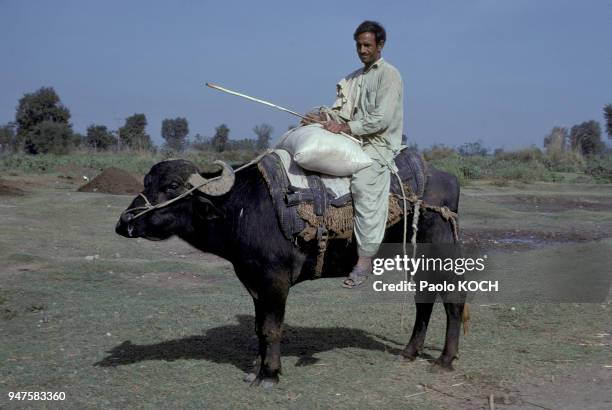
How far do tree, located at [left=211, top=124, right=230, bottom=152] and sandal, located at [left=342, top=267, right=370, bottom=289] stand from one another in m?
43.5

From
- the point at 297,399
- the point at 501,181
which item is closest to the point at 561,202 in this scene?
the point at 501,181

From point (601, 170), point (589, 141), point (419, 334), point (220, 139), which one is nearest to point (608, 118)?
point (589, 141)

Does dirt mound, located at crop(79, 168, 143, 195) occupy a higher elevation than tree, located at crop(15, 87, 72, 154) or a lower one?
lower

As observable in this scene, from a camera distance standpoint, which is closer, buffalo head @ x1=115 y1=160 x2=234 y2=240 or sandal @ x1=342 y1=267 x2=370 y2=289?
buffalo head @ x1=115 y1=160 x2=234 y2=240

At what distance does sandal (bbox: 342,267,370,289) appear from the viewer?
5.37m

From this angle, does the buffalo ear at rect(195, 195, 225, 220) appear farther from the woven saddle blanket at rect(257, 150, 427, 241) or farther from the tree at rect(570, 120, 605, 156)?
the tree at rect(570, 120, 605, 156)

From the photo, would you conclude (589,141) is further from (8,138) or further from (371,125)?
(371,125)

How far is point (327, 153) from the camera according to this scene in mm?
5199

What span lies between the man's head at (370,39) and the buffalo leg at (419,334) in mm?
2154

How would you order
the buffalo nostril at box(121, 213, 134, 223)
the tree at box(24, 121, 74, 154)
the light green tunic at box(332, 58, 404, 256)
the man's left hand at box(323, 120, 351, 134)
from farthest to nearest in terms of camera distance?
the tree at box(24, 121, 74, 154) < the man's left hand at box(323, 120, 351, 134) < the light green tunic at box(332, 58, 404, 256) < the buffalo nostril at box(121, 213, 134, 223)

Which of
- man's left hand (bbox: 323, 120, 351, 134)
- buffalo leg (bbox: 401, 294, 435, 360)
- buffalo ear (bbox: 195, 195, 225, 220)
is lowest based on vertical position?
buffalo leg (bbox: 401, 294, 435, 360)

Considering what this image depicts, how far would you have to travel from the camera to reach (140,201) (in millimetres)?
5180

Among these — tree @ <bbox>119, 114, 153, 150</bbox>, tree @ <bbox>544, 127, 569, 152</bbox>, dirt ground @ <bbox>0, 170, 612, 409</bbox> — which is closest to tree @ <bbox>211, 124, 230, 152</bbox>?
tree @ <bbox>119, 114, 153, 150</bbox>

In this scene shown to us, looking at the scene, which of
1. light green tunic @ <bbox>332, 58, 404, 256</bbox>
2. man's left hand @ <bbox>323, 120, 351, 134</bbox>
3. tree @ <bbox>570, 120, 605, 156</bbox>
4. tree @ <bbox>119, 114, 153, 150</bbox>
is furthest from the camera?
tree @ <bbox>570, 120, 605, 156</bbox>
